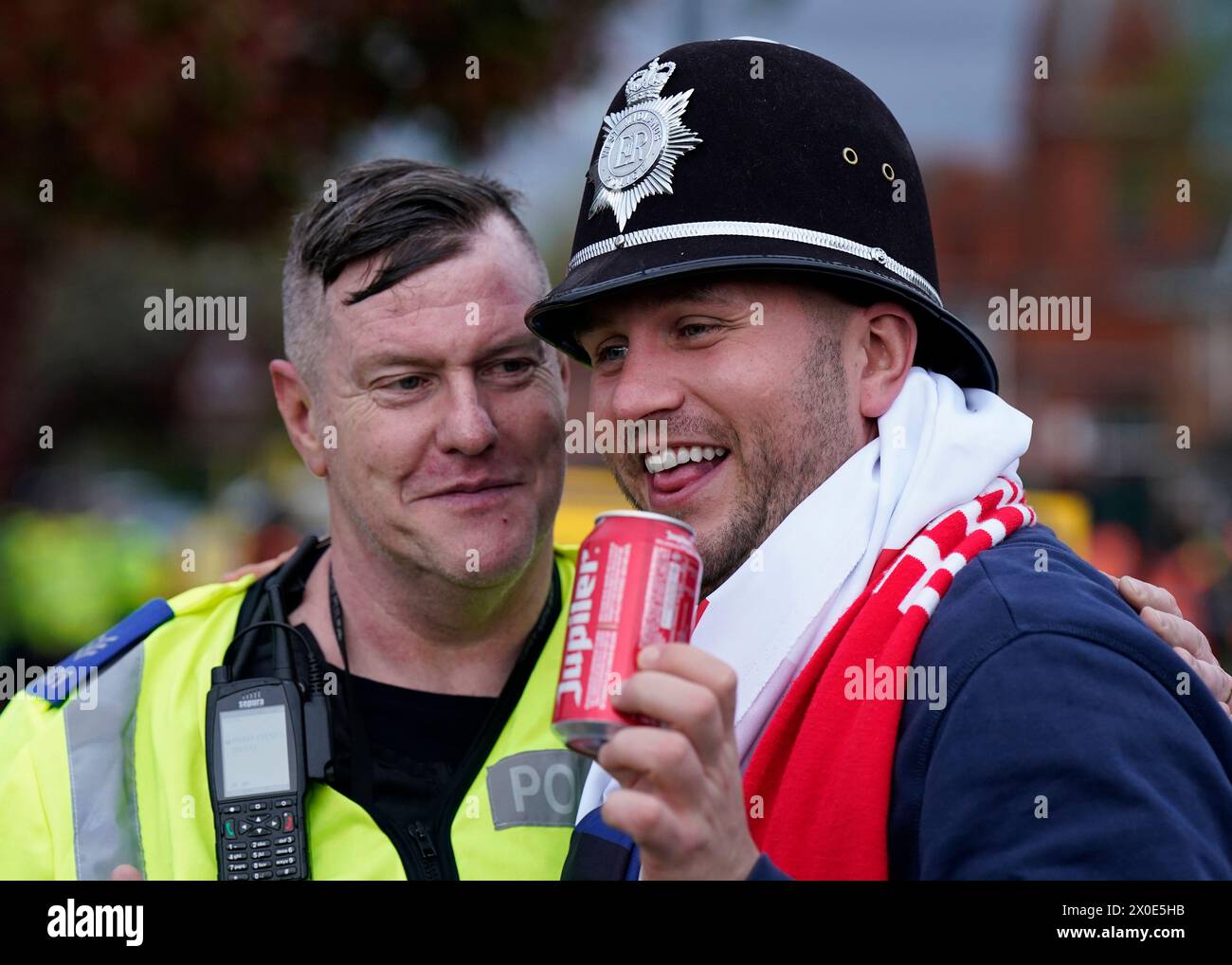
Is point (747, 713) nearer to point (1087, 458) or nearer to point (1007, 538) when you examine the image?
point (1007, 538)

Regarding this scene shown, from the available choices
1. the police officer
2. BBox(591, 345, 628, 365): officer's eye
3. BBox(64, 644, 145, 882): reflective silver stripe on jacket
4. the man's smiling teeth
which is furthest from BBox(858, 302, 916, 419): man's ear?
BBox(64, 644, 145, 882): reflective silver stripe on jacket

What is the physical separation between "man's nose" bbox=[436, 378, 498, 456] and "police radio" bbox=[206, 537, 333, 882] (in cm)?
53

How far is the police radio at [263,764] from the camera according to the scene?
260 centimetres

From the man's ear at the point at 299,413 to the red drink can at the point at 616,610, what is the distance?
1355 mm

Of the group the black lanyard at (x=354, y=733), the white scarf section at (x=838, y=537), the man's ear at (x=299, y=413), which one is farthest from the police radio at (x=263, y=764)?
the white scarf section at (x=838, y=537)

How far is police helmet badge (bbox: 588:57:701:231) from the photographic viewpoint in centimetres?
242

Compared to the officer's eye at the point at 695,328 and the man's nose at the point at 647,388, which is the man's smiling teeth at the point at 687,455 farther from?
the officer's eye at the point at 695,328

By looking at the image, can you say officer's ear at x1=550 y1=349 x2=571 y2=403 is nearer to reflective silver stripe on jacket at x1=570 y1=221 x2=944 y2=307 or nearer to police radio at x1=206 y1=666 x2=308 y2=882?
reflective silver stripe on jacket at x1=570 y1=221 x2=944 y2=307

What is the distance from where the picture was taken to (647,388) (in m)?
2.41

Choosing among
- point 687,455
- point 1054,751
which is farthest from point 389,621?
point 1054,751

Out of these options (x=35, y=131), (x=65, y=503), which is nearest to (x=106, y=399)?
(x=65, y=503)

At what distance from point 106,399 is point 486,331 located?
106 ft

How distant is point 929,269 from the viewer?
2596mm

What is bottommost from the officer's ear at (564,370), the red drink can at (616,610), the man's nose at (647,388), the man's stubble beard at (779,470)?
the red drink can at (616,610)
